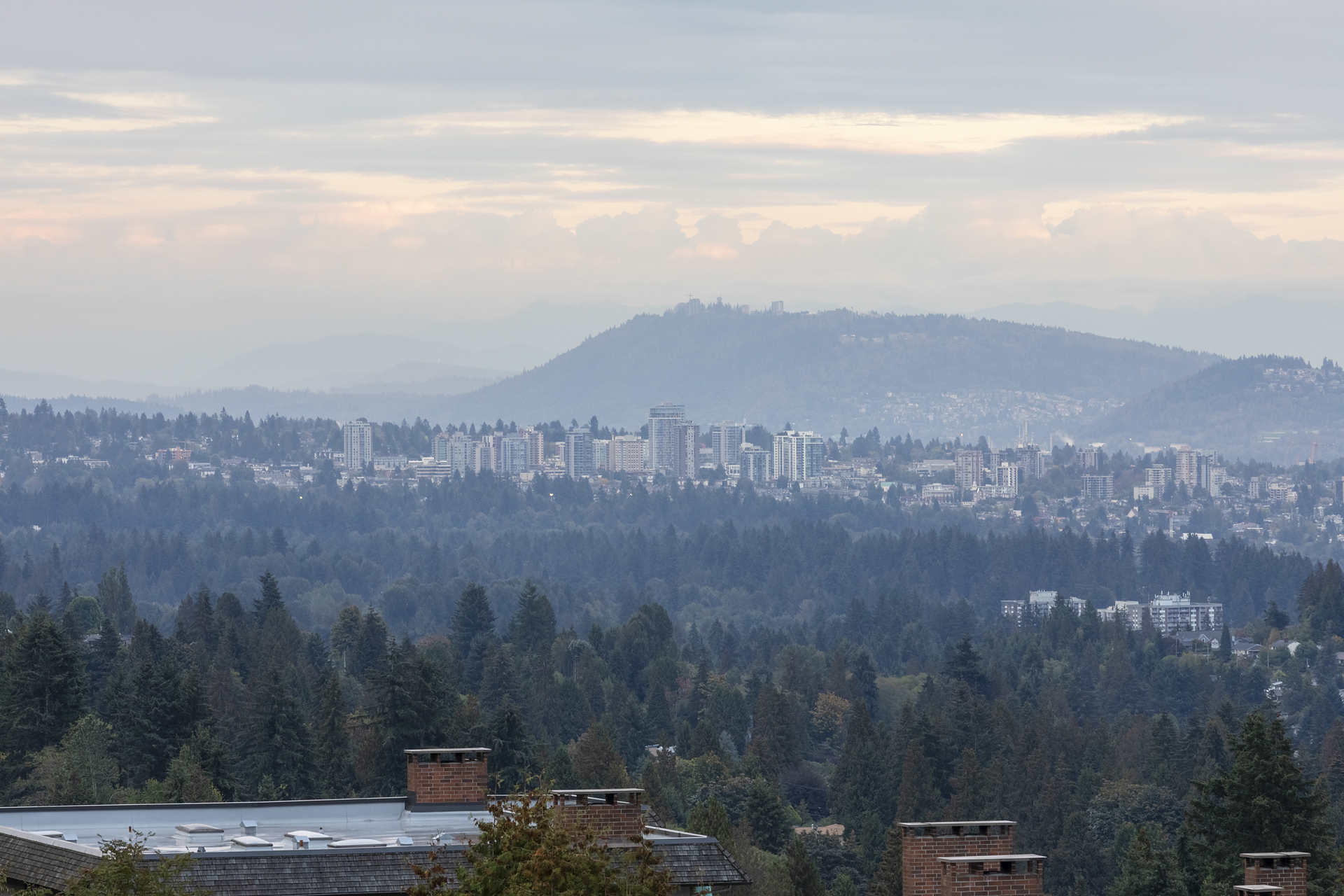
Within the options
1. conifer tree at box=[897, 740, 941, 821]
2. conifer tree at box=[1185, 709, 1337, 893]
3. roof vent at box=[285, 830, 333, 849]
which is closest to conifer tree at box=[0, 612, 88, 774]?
conifer tree at box=[897, 740, 941, 821]

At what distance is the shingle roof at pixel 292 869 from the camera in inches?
1029

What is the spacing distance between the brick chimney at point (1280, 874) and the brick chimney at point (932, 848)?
10.4 feet

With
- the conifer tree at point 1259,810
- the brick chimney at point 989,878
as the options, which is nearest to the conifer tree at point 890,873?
the conifer tree at point 1259,810

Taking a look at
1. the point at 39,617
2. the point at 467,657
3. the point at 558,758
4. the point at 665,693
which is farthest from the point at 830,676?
the point at 39,617

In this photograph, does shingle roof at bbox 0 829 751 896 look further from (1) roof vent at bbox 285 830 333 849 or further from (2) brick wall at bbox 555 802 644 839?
(2) brick wall at bbox 555 802 644 839

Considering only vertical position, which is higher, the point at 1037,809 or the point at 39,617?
the point at 39,617

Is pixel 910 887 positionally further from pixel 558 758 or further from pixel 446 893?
pixel 558 758

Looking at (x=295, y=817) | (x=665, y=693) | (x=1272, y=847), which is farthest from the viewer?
(x=665, y=693)

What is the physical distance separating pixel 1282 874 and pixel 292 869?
12.5 meters

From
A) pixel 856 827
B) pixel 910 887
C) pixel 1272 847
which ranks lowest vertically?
pixel 856 827

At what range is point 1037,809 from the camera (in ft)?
420

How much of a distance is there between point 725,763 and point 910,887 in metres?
107

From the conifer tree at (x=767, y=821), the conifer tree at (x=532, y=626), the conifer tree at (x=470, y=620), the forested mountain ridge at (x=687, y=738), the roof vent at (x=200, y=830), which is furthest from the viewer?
the conifer tree at (x=532, y=626)

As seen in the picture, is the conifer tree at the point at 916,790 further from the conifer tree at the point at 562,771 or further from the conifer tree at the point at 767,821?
the conifer tree at the point at 562,771
